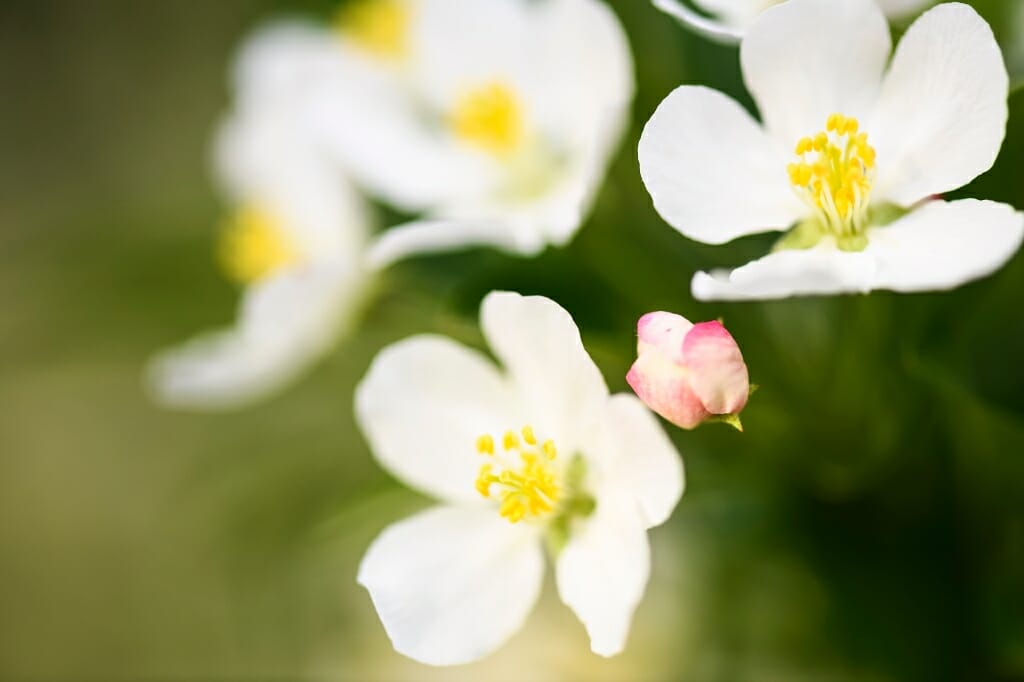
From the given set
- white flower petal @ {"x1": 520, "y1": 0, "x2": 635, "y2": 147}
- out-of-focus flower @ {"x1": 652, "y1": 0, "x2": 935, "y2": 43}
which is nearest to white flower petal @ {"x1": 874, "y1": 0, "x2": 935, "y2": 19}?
out-of-focus flower @ {"x1": 652, "y1": 0, "x2": 935, "y2": 43}

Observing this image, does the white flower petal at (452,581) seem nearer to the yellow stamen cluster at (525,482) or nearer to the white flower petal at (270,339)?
the yellow stamen cluster at (525,482)

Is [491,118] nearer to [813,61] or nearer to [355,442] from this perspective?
[813,61]

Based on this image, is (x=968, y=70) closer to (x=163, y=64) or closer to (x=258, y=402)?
(x=258, y=402)

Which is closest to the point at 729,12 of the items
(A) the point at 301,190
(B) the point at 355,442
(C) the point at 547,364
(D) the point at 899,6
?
(D) the point at 899,6

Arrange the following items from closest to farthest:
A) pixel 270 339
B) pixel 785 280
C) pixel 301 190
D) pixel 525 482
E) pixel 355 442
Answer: pixel 785 280, pixel 525 482, pixel 270 339, pixel 301 190, pixel 355 442

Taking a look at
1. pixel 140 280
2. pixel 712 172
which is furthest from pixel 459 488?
pixel 140 280
